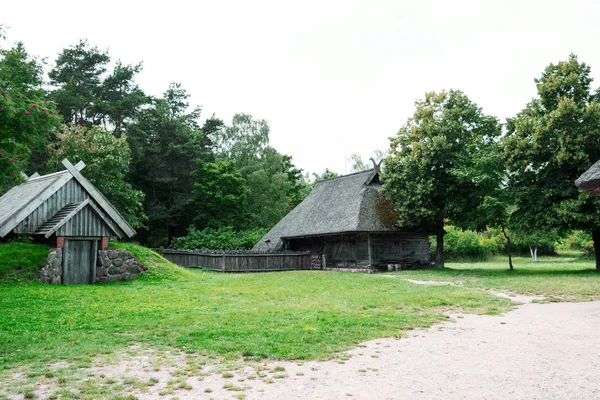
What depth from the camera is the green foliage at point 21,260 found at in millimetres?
16016

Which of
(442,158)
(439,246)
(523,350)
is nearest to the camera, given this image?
(523,350)

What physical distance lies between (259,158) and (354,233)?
2325 centimetres

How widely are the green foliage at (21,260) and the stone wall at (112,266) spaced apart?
0.48 metres

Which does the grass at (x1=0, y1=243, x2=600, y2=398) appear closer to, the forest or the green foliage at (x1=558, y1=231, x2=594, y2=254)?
the forest

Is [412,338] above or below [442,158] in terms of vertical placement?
below

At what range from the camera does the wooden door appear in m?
17.7

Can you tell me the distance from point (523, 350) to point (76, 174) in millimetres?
18055

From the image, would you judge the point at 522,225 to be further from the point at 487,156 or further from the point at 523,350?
the point at 523,350

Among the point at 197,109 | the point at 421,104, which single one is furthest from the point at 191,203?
the point at 421,104

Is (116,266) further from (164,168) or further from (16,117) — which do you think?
(164,168)

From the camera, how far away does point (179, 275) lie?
771 inches

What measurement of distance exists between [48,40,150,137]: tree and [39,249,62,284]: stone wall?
2558cm

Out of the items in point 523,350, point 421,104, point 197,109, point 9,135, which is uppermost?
point 197,109

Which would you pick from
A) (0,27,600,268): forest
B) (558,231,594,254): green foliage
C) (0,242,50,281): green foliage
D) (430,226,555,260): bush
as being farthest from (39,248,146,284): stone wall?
(558,231,594,254): green foliage
